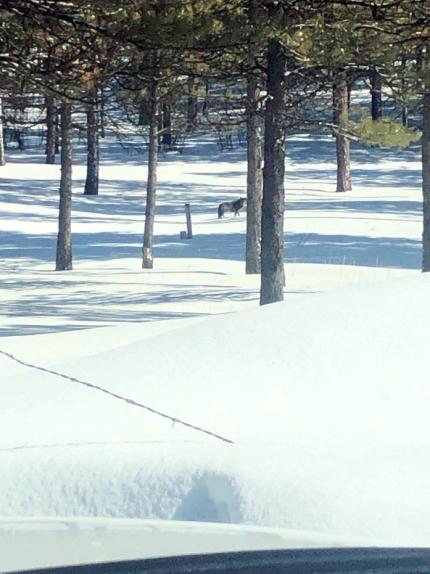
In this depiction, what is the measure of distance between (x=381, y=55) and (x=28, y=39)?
4.70m

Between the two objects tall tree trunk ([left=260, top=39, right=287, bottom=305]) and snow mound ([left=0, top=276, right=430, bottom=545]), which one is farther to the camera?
tall tree trunk ([left=260, top=39, right=287, bottom=305])

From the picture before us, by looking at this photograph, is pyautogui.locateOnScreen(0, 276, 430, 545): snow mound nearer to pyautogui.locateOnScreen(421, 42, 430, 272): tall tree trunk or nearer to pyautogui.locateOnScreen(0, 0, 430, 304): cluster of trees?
pyautogui.locateOnScreen(0, 0, 430, 304): cluster of trees

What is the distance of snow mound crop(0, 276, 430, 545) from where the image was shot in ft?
15.6

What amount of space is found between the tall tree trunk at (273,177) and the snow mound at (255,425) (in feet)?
26.3

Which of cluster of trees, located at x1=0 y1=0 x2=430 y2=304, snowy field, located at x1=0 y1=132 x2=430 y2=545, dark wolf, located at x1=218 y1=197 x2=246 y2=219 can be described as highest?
cluster of trees, located at x1=0 y1=0 x2=430 y2=304

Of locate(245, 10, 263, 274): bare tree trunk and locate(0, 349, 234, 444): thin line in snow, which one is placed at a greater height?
locate(245, 10, 263, 274): bare tree trunk

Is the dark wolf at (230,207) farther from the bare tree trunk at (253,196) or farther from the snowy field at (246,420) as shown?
the snowy field at (246,420)

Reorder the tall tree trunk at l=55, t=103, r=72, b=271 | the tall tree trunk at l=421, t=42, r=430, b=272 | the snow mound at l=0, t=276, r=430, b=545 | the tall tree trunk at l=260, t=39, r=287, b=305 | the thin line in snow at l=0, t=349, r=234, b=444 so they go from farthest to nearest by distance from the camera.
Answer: the tall tree trunk at l=55, t=103, r=72, b=271 → the tall tree trunk at l=421, t=42, r=430, b=272 → the tall tree trunk at l=260, t=39, r=287, b=305 → the thin line in snow at l=0, t=349, r=234, b=444 → the snow mound at l=0, t=276, r=430, b=545

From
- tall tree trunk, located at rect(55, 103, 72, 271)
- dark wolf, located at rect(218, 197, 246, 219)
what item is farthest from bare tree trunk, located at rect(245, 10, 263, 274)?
dark wolf, located at rect(218, 197, 246, 219)

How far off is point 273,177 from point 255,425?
9.98m

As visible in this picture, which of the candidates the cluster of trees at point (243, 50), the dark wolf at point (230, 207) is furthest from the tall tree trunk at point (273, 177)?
the dark wolf at point (230, 207)

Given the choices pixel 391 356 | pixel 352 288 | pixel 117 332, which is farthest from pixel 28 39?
pixel 391 356

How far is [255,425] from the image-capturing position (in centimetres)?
570

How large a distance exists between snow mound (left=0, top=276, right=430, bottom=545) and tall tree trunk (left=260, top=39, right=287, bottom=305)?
8.01m
